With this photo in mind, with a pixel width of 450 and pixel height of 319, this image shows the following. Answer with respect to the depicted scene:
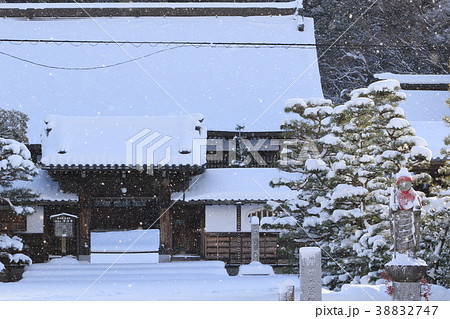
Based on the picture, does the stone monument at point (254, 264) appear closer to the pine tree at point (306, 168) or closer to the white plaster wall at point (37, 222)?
the pine tree at point (306, 168)

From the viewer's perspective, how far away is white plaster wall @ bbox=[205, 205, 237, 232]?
58.7 feet

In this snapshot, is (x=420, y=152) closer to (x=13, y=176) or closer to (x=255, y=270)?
(x=255, y=270)

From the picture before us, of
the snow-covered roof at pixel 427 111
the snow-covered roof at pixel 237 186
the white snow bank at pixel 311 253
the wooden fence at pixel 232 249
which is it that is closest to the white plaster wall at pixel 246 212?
the wooden fence at pixel 232 249

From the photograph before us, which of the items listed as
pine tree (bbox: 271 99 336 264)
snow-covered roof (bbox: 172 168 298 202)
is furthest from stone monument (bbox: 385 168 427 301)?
snow-covered roof (bbox: 172 168 298 202)

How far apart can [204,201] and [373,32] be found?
19.1 m

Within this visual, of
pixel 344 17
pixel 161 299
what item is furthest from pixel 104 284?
pixel 344 17

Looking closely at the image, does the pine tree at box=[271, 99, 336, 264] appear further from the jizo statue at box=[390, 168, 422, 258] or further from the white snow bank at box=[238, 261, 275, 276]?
the jizo statue at box=[390, 168, 422, 258]

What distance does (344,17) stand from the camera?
105 feet

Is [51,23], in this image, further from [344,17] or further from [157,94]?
[344,17]

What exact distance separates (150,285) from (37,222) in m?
5.14

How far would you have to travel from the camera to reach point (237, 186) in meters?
17.8

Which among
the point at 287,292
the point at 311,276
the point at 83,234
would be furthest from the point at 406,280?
the point at 83,234

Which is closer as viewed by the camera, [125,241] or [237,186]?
[237,186]

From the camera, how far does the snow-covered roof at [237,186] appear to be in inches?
679
